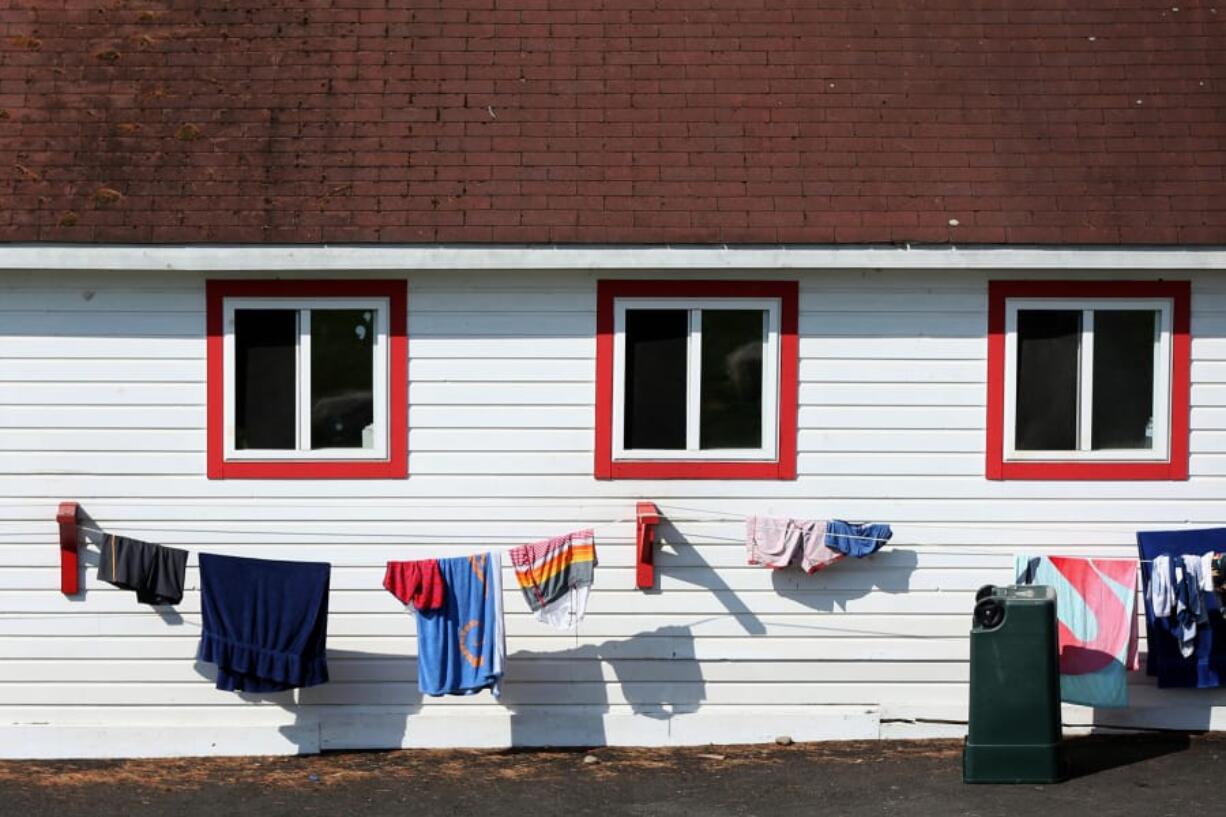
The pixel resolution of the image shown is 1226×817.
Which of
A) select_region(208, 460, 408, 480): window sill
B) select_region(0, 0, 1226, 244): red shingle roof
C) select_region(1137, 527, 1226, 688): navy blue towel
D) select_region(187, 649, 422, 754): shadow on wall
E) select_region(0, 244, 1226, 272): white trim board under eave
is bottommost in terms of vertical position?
select_region(187, 649, 422, 754): shadow on wall

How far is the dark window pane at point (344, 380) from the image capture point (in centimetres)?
1116

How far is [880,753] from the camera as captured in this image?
11031 mm

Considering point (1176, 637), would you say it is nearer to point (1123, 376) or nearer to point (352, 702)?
point (1123, 376)

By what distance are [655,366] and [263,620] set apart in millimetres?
3021

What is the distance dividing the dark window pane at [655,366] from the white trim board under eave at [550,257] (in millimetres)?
452

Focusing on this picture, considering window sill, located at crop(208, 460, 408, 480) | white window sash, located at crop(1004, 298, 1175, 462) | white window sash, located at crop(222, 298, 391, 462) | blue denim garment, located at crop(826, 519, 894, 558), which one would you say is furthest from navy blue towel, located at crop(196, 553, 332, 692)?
white window sash, located at crop(1004, 298, 1175, 462)

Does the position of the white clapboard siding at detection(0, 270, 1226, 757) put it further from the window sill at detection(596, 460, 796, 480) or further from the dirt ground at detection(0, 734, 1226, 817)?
the dirt ground at detection(0, 734, 1226, 817)

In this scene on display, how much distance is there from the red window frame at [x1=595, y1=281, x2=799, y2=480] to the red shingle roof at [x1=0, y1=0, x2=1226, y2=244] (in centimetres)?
38

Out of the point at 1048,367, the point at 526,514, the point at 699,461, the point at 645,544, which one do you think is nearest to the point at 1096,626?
the point at 1048,367

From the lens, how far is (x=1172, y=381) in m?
Result: 11.1

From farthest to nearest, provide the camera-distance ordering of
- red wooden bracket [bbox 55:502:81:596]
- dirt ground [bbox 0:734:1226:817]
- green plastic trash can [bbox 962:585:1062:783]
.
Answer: red wooden bracket [bbox 55:502:81:596], green plastic trash can [bbox 962:585:1062:783], dirt ground [bbox 0:734:1226:817]

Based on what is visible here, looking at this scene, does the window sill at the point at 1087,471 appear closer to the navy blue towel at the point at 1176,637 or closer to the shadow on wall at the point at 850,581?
the navy blue towel at the point at 1176,637

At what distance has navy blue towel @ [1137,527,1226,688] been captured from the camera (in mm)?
11055

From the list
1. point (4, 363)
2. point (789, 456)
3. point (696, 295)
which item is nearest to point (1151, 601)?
point (789, 456)
